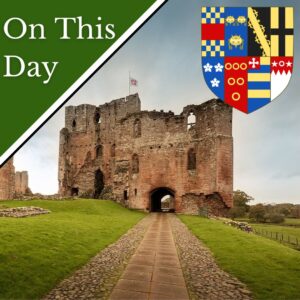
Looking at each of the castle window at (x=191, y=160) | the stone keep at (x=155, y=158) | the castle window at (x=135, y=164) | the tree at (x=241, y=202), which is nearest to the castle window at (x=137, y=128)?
the stone keep at (x=155, y=158)

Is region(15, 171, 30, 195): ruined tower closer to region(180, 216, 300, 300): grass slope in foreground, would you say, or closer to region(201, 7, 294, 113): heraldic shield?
region(180, 216, 300, 300): grass slope in foreground

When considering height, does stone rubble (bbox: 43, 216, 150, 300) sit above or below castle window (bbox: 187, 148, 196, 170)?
below

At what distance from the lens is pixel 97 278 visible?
7.09 meters

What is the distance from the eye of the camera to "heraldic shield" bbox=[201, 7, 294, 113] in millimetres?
6465

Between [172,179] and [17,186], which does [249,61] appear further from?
[17,186]

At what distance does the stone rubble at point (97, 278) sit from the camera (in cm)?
599

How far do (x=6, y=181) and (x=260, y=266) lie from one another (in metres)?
29.9

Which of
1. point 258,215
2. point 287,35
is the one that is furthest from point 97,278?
point 258,215

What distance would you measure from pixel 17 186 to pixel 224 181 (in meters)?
46.7

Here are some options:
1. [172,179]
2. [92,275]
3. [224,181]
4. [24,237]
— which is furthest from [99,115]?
[92,275]

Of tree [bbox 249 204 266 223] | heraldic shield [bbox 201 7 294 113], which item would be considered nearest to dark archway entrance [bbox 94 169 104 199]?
tree [bbox 249 204 266 223]

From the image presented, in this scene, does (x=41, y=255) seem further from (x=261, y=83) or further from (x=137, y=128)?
(x=137, y=128)

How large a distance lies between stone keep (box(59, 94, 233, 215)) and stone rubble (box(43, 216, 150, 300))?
20.2 metres

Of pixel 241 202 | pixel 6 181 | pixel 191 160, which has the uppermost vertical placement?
pixel 191 160
